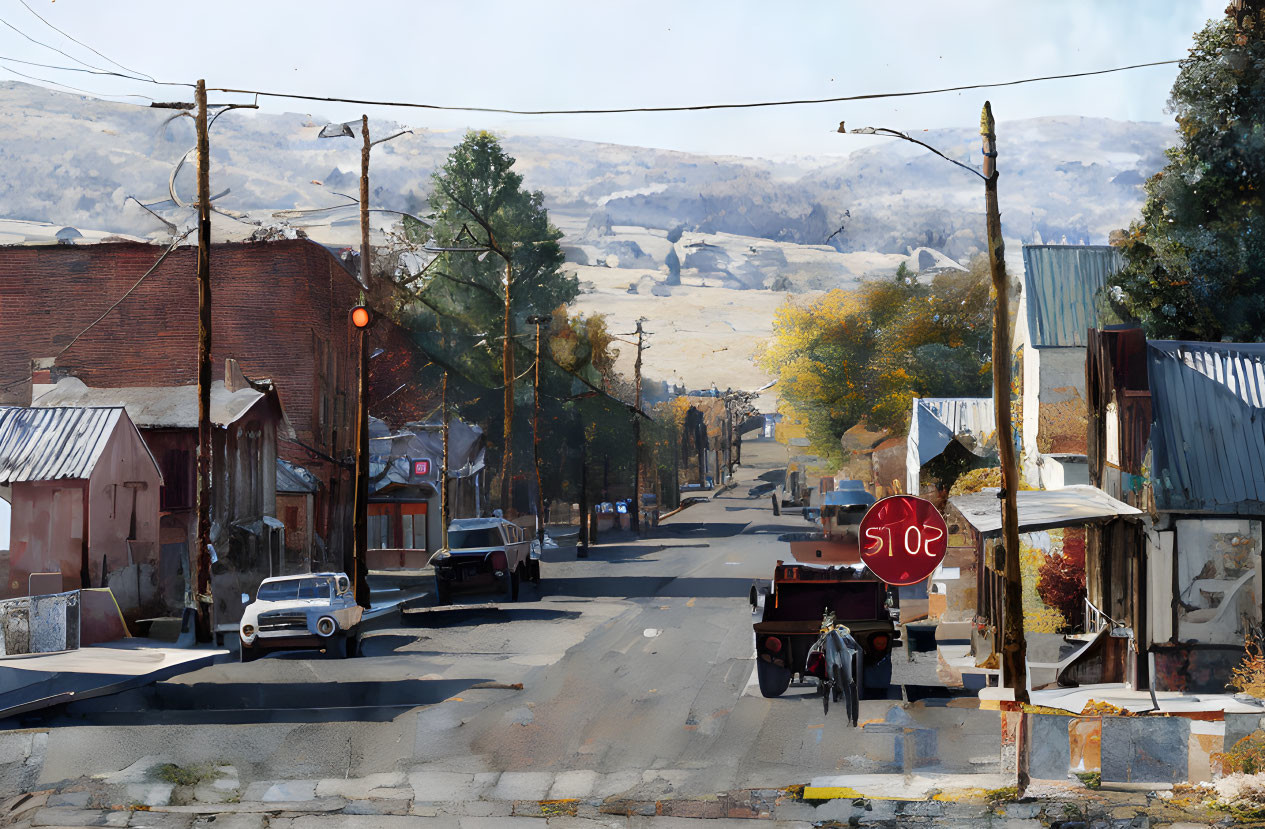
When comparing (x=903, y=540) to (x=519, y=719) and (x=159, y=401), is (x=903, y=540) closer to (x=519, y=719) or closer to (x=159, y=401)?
(x=519, y=719)

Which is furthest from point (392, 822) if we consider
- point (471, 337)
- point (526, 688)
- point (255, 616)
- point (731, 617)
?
point (471, 337)

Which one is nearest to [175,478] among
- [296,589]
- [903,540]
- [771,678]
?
[296,589]

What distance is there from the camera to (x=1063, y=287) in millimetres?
35844

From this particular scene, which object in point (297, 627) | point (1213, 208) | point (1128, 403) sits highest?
point (1213, 208)

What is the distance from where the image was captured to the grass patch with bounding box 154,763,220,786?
1430 centimetres

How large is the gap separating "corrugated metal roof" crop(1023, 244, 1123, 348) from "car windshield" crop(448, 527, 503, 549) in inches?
654

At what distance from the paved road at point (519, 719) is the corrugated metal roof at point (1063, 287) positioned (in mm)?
12911

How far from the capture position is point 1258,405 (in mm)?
21969

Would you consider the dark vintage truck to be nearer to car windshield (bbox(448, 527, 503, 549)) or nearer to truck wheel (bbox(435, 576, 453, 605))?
truck wheel (bbox(435, 576, 453, 605))

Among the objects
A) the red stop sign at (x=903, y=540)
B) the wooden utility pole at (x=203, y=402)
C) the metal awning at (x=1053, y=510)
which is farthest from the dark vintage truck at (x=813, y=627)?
the wooden utility pole at (x=203, y=402)

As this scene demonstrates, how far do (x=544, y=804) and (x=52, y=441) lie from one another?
843 inches

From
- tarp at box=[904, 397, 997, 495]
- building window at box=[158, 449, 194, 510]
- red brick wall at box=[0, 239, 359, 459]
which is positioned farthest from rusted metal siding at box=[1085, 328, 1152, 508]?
red brick wall at box=[0, 239, 359, 459]

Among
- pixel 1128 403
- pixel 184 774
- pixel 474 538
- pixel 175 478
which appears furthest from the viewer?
pixel 474 538

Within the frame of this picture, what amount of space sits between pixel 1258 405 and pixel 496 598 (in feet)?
73.9
